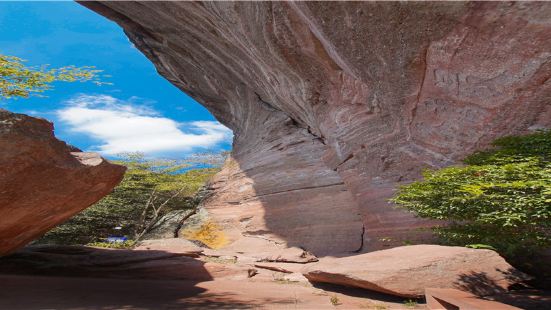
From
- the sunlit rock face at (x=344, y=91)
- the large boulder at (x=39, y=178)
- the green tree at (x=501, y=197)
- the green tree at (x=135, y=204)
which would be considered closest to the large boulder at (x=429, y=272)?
the green tree at (x=501, y=197)

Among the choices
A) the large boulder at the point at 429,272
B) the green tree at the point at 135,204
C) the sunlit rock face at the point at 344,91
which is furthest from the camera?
the green tree at the point at 135,204

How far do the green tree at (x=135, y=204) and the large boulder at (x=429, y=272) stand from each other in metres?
14.0

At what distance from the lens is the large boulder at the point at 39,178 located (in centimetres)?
576

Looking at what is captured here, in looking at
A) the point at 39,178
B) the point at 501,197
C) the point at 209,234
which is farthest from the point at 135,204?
the point at 501,197

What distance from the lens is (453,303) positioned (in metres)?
5.72

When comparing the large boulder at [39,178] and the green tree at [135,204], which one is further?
the green tree at [135,204]

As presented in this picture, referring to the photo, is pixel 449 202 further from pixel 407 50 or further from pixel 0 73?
pixel 0 73

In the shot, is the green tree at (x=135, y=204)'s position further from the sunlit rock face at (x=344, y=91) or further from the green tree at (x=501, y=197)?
the green tree at (x=501, y=197)

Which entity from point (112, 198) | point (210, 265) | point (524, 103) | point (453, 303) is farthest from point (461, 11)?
point (112, 198)

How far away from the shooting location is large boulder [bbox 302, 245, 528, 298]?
714cm

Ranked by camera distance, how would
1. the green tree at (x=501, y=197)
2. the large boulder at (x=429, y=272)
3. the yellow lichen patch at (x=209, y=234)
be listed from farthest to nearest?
1. the yellow lichen patch at (x=209, y=234)
2. the large boulder at (x=429, y=272)
3. the green tree at (x=501, y=197)

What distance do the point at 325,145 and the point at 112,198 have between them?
11.2 meters

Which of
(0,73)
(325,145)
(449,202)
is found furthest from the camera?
(325,145)

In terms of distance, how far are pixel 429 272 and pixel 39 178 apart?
21.4ft
